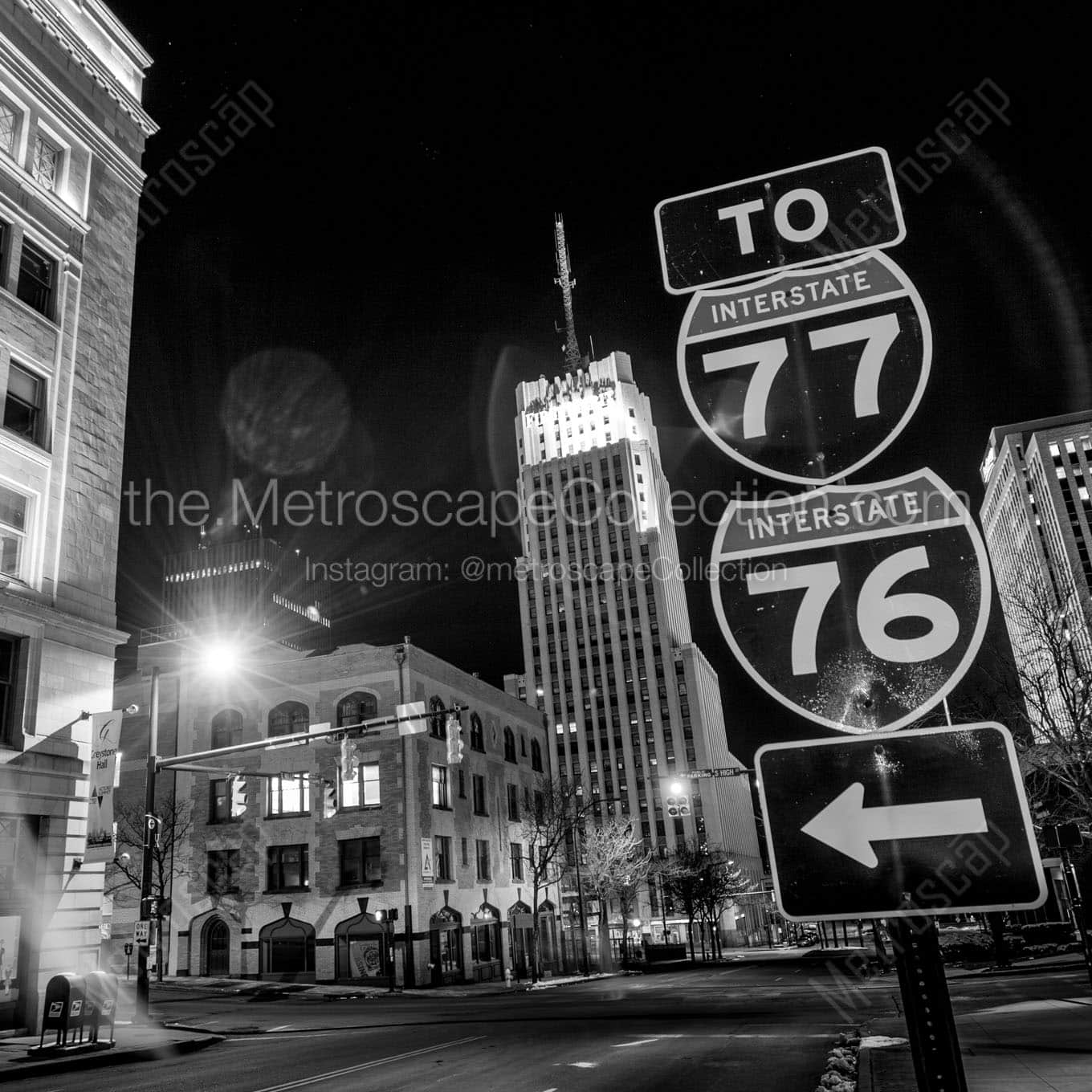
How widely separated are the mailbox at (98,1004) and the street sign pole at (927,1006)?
65.5 feet

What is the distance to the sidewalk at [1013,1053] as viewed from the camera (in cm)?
966

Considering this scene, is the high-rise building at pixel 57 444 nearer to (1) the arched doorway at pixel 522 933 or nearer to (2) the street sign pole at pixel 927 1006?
(2) the street sign pole at pixel 927 1006

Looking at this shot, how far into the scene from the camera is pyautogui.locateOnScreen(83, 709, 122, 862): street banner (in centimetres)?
2023

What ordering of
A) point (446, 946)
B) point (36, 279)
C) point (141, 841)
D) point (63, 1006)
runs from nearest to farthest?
point (63, 1006)
point (36, 279)
point (446, 946)
point (141, 841)

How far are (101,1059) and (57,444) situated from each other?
13.6 meters

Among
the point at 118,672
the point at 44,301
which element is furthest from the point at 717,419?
the point at 118,672

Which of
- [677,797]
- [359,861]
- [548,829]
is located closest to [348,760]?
[677,797]

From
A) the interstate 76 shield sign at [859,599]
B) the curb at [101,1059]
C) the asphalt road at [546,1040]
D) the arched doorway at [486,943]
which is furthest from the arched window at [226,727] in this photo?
the interstate 76 shield sign at [859,599]

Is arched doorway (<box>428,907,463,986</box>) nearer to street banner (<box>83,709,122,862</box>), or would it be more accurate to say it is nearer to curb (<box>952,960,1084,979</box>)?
curb (<box>952,960,1084,979</box>)

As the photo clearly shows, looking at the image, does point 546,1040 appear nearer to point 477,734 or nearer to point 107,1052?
point 107,1052

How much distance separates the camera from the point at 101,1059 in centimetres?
1733

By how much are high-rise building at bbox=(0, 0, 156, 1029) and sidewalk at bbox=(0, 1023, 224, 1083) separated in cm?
178

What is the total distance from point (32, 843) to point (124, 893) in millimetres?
31776

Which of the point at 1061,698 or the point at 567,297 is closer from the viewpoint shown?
the point at 1061,698
